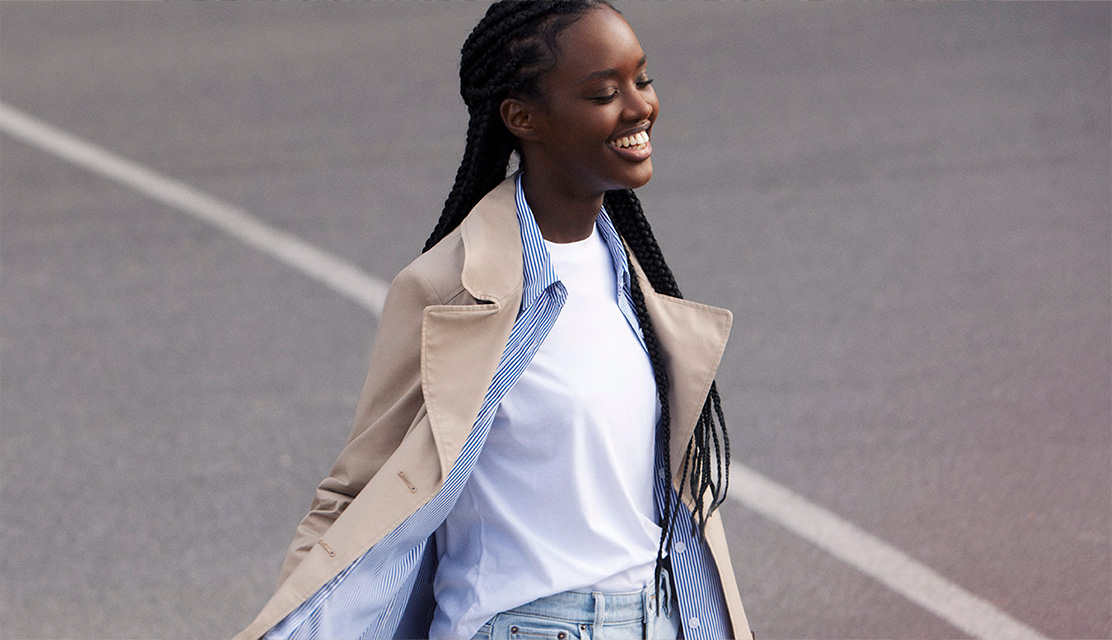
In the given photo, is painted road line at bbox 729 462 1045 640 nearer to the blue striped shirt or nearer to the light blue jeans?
the blue striped shirt

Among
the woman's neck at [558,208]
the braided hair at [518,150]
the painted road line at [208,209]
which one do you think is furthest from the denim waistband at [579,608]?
the painted road line at [208,209]

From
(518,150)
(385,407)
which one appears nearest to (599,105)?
(518,150)

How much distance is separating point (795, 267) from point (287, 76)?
19.4 ft

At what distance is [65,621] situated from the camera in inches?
206

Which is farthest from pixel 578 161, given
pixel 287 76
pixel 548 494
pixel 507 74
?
pixel 287 76

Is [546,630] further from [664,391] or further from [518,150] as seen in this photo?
[518,150]

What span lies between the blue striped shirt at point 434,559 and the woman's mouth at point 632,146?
0.87ft

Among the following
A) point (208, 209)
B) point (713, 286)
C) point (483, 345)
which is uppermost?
point (483, 345)

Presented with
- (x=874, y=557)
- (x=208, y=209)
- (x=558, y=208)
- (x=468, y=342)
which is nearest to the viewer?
(x=468, y=342)

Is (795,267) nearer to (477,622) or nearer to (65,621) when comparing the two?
(65,621)

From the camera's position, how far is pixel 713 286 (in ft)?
25.6

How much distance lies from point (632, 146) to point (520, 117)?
277 millimetres

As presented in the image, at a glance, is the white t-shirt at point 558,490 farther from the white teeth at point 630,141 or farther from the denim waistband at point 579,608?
the white teeth at point 630,141

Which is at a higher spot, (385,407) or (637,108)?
(637,108)
